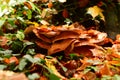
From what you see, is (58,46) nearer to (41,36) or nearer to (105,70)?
(41,36)

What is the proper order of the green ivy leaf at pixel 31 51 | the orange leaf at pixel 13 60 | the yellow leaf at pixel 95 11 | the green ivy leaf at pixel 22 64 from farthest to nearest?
the yellow leaf at pixel 95 11 → the green ivy leaf at pixel 31 51 → the orange leaf at pixel 13 60 → the green ivy leaf at pixel 22 64

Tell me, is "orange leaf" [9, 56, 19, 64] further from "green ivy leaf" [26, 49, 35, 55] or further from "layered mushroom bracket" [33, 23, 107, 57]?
"layered mushroom bracket" [33, 23, 107, 57]

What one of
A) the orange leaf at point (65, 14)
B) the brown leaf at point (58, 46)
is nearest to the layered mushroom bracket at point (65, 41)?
the brown leaf at point (58, 46)

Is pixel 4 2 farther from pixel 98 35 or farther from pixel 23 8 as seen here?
pixel 98 35

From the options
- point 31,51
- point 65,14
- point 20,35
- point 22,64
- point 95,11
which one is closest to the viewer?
point 22,64

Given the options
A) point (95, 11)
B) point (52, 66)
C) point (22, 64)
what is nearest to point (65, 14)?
point (95, 11)

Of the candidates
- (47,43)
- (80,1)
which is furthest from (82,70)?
(80,1)

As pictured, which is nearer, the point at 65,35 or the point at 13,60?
the point at 13,60

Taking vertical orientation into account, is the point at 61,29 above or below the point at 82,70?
above

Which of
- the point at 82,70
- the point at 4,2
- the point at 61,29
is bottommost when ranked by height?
the point at 82,70

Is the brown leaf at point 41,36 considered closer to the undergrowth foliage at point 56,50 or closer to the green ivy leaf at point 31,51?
the undergrowth foliage at point 56,50

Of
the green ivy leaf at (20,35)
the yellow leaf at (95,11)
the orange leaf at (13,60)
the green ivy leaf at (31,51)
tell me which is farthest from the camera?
the yellow leaf at (95,11)
